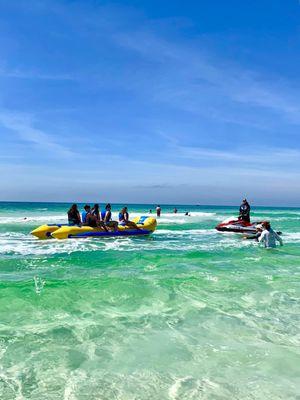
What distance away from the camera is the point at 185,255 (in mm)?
12453

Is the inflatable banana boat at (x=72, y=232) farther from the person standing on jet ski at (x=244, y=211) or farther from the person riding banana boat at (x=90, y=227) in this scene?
the person standing on jet ski at (x=244, y=211)

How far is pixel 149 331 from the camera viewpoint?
17.5 ft

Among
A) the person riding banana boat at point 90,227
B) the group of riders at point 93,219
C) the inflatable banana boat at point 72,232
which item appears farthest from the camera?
the group of riders at point 93,219

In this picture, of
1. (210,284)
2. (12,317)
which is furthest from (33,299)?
(210,284)

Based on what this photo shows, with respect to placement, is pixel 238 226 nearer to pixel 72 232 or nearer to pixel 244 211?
pixel 244 211

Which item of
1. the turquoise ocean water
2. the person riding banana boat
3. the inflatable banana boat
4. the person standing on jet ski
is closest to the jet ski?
the person standing on jet ski

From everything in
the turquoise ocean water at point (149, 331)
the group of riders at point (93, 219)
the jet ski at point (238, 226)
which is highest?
the group of riders at point (93, 219)

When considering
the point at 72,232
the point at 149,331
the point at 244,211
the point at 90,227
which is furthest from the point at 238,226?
the point at 149,331

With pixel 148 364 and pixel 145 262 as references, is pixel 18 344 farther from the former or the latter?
pixel 145 262

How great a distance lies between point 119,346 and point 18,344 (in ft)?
4.28

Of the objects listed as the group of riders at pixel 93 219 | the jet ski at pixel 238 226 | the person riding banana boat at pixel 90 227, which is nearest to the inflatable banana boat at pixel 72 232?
the person riding banana boat at pixel 90 227

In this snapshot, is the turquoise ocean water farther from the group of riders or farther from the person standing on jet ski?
the person standing on jet ski

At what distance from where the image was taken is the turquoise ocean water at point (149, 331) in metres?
3.79

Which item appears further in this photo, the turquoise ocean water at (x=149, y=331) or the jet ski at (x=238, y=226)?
the jet ski at (x=238, y=226)
